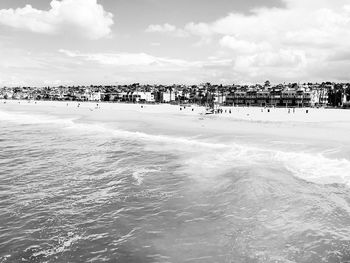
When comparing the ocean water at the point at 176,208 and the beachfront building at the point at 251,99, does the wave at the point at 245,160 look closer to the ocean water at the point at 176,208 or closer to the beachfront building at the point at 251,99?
the ocean water at the point at 176,208

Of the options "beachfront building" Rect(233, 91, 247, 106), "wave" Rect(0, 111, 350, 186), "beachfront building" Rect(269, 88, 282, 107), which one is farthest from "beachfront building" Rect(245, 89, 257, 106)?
"wave" Rect(0, 111, 350, 186)

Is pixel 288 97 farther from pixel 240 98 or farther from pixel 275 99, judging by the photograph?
pixel 240 98

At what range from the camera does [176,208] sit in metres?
16.6

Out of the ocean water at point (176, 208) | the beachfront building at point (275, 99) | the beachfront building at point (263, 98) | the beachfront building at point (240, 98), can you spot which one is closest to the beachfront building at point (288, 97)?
the beachfront building at point (275, 99)

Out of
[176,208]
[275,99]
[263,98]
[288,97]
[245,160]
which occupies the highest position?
[288,97]

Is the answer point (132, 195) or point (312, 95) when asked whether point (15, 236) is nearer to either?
point (132, 195)

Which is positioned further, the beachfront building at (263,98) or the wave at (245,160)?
the beachfront building at (263,98)

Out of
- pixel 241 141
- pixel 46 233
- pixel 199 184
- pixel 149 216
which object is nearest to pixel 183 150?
pixel 241 141

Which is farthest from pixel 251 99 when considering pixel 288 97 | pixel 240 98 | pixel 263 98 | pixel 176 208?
pixel 176 208

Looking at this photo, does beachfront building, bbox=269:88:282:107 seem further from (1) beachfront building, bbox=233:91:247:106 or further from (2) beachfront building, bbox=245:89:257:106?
(1) beachfront building, bbox=233:91:247:106

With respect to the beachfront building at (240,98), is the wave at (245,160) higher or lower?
lower

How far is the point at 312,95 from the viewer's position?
158 metres

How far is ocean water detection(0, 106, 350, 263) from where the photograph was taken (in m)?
12.3

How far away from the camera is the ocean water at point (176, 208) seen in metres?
12.3
